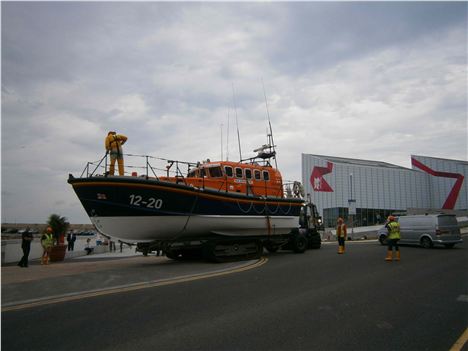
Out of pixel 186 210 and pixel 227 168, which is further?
pixel 227 168

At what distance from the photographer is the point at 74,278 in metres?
8.75

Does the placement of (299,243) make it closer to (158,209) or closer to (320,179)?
(158,209)

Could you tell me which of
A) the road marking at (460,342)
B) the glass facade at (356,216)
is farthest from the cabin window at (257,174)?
the glass facade at (356,216)

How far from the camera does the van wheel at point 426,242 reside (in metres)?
16.5

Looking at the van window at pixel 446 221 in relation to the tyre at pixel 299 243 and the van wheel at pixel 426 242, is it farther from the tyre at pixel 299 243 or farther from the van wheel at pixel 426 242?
the tyre at pixel 299 243

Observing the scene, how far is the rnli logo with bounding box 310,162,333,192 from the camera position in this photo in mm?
45906

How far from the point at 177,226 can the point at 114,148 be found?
3342mm

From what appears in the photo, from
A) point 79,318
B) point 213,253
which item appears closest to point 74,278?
A: point 79,318

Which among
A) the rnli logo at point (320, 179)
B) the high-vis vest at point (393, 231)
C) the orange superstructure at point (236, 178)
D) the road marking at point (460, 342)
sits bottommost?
the road marking at point (460, 342)

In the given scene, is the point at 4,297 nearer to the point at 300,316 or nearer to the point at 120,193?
the point at 120,193

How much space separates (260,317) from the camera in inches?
209

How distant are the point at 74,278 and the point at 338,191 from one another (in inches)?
1603

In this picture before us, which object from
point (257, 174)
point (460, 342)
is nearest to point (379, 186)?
point (257, 174)

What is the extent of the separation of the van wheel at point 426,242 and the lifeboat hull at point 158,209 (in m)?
9.34
